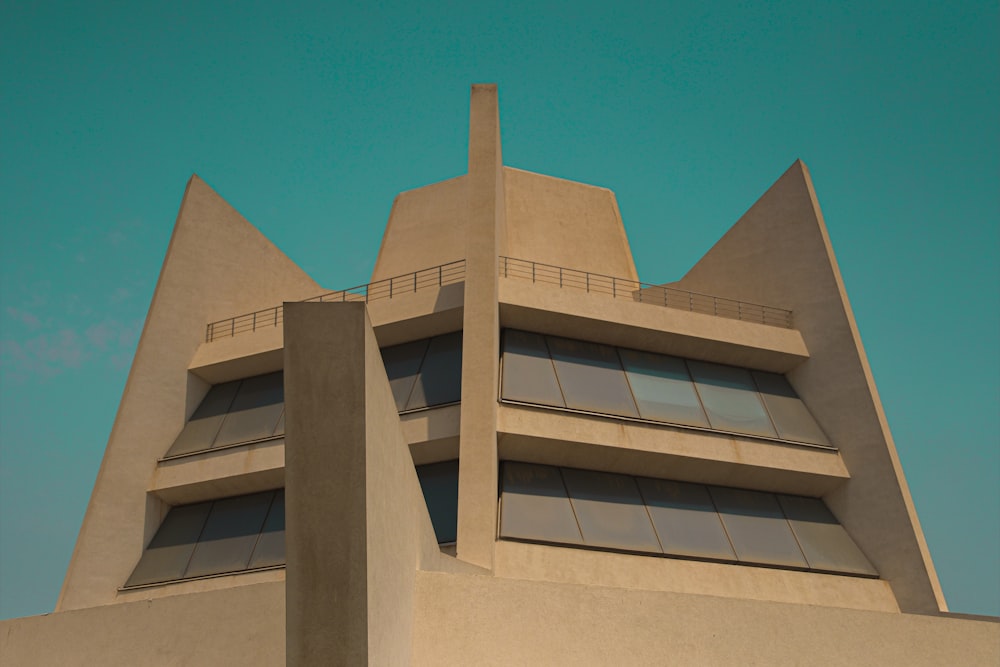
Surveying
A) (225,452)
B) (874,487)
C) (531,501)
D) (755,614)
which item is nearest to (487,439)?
(531,501)

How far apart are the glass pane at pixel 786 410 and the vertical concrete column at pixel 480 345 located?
736 centimetres

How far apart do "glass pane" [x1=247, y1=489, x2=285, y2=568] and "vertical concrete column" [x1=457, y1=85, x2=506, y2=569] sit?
15.7 feet

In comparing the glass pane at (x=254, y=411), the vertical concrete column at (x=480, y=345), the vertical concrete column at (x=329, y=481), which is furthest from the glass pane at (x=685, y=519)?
the vertical concrete column at (x=329, y=481)

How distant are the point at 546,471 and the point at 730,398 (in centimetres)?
535

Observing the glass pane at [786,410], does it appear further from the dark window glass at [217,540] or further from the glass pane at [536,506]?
the dark window glass at [217,540]

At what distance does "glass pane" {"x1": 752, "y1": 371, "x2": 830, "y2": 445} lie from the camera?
2189 centimetres

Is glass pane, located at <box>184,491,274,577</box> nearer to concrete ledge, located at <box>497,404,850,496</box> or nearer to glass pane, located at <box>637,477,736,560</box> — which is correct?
concrete ledge, located at <box>497,404,850,496</box>

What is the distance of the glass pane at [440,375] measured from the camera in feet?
65.8

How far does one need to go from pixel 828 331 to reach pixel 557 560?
9718 mm

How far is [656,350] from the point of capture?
22266 millimetres

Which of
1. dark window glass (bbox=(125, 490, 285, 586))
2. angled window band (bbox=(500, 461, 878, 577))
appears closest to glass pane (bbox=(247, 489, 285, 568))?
dark window glass (bbox=(125, 490, 285, 586))

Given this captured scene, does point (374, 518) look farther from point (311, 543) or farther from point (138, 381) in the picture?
point (138, 381)

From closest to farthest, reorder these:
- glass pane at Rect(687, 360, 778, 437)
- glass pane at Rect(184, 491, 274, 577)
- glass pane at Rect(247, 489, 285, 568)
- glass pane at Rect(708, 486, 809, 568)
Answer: glass pane at Rect(247, 489, 285, 568) < glass pane at Rect(708, 486, 809, 568) < glass pane at Rect(184, 491, 274, 577) < glass pane at Rect(687, 360, 778, 437)

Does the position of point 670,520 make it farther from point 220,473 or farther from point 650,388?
point 220,473
